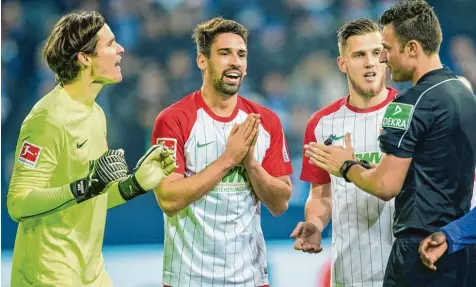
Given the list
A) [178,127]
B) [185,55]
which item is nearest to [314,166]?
[178,127]

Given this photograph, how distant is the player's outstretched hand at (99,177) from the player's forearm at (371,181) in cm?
110

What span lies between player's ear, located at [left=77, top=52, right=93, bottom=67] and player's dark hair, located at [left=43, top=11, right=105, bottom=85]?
2 centimetres

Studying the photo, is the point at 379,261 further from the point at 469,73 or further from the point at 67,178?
the point at 469,73

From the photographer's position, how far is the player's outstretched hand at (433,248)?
3.43 meters

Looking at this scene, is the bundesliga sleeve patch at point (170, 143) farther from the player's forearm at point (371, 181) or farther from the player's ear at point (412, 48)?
the player's ear at point (412, 48)

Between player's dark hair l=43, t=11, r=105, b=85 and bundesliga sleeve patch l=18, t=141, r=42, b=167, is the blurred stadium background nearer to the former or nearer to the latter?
player's dark hair l=43, t=11, r=105, b=85

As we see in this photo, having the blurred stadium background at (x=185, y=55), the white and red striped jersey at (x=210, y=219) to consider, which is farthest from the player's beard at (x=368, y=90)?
the blurred stadium background at (x=185, y=55)

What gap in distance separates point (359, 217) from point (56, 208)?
1.70 metres

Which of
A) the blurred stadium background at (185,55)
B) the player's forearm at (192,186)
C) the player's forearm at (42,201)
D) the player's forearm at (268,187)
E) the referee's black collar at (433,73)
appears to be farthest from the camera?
the blurred stadium background at (185,55)

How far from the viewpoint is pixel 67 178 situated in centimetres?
374

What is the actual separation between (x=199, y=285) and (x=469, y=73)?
19.3ft

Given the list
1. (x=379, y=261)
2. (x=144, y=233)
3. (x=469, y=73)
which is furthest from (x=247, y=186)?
(x=469, y=73)

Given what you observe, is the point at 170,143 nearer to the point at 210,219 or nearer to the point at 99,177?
the point at 210,219

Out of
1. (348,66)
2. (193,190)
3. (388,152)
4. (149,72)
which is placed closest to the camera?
(388,152)
